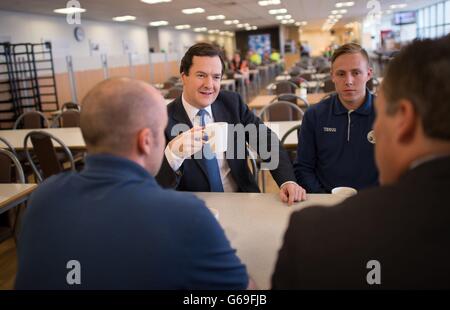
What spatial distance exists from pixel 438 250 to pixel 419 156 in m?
0.14

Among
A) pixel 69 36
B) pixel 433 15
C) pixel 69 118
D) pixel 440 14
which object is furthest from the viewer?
pixel 433 15

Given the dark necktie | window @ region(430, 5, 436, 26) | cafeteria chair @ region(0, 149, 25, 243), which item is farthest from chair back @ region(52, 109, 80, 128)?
window @ region(430, 5, 436, 26)

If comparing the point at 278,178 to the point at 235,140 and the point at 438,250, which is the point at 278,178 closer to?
the point at 235,140

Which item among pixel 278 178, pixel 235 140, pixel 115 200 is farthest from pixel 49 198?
pixel 235 140

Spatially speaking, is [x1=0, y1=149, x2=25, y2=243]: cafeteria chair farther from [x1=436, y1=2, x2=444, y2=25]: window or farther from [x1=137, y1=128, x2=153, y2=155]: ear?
[x1=436, y1=2, x2=444, y2=25]: window

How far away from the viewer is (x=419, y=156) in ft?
2.09

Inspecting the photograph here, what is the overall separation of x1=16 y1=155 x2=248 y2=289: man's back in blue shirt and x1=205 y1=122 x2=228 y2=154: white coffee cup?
0.68 meters

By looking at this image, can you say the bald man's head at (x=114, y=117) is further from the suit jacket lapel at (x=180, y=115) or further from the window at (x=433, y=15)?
the window at (x=433, y=15)

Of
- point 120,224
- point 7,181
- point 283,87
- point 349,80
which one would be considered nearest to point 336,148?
point 349,80

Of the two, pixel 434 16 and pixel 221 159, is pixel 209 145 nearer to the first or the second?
pixel 221 159

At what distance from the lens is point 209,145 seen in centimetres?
167

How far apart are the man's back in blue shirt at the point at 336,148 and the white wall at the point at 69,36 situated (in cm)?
836

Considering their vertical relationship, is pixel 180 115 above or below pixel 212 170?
above

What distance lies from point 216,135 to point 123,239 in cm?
85
